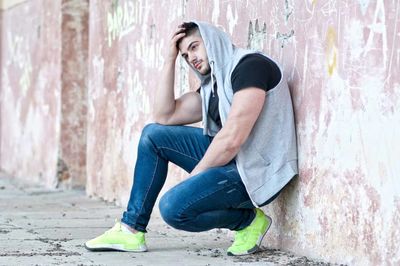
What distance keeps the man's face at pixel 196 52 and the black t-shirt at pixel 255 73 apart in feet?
0.78

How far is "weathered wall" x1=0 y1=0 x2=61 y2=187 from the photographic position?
10.3 m

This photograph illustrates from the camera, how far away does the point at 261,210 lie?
5.25 meters

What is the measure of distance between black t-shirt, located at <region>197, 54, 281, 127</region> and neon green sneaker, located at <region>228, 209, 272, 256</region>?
717 millimetres

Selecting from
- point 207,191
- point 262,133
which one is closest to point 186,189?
point 207,191

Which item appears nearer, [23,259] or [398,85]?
[398,85]

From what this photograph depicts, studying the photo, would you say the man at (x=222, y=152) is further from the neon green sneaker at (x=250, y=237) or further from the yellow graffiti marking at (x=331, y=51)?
the yellow graffiti marking at (x=331, y=51)

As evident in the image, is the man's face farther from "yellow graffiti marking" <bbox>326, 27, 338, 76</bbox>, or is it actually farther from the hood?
"yellow graffiti marking" <bbox>326, 27, 338, 76</bbox>

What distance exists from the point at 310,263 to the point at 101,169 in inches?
165

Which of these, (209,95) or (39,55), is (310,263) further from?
(39,55)

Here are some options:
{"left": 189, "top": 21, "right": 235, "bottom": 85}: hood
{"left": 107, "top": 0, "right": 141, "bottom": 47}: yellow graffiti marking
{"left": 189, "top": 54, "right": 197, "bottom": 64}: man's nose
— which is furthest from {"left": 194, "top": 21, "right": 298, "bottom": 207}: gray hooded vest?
{"left": 107, "top": 0, "right": 141, "bottom": 47}: yellow graffiti marking

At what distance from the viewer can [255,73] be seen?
486cm

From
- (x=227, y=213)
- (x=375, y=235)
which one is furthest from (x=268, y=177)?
(x=375, y=235)

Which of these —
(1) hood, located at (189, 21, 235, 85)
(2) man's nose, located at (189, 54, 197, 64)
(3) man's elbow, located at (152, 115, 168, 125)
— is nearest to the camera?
(1) hood, located at (189, 21, 235, 85)

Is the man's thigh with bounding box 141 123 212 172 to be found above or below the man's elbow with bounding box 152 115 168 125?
below
